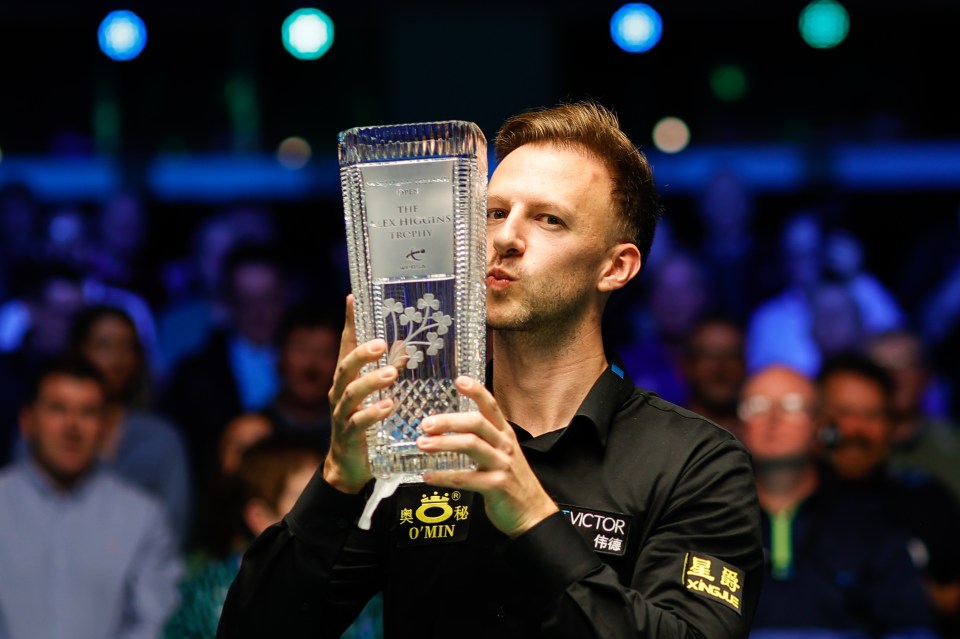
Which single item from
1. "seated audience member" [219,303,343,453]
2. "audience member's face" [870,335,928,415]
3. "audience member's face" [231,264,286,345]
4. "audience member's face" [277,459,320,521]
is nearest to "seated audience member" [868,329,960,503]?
"audience member's face" [870,335,928,415]

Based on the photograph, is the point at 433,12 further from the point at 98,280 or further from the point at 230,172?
the point at 98,280

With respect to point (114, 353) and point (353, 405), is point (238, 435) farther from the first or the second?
point (353, 405)

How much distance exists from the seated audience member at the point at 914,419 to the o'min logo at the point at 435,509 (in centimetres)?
352

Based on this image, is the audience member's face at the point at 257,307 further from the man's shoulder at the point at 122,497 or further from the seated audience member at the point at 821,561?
the seated audience member at the point at 821,561

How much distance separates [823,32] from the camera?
6.98 m

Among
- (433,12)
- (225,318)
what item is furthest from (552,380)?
(433,12)

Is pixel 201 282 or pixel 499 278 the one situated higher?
pixel 499 278

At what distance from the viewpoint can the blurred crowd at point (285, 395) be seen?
473 centimetres

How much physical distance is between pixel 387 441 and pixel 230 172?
5.18m

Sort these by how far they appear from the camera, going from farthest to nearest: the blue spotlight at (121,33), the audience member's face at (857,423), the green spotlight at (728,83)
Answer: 1. the green spotlight at (728,83)
2. the blue spotlight at (121,33)
3. the audience member's face at (857,423)

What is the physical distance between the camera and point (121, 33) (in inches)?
267

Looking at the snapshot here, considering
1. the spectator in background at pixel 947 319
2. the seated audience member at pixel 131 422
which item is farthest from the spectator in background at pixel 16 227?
the spectator in background at pixel 947 319

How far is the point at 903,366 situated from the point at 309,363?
241 cm

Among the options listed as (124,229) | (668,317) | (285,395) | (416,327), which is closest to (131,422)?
(285,395)
